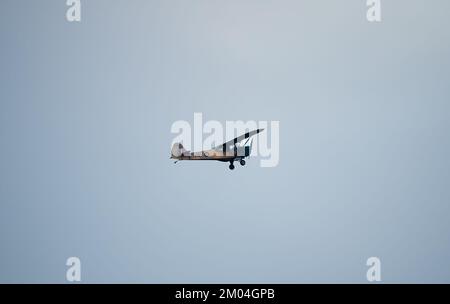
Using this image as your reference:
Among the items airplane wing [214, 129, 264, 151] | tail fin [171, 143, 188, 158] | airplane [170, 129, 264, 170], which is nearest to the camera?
airplane [170, 129, 264, 170]

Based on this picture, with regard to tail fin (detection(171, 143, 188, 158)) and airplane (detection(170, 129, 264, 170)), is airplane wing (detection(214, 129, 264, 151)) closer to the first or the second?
airplane (detection(170, 129, 264, 170))

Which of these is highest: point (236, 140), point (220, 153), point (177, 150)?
point (236, 140)

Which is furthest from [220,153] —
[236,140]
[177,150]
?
[236,140]

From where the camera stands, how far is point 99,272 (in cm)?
19838

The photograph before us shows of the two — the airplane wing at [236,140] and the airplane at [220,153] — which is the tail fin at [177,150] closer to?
the airplane at [220,153]

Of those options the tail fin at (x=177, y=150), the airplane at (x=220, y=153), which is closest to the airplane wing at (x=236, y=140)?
the airplane at (x=220, y=153)

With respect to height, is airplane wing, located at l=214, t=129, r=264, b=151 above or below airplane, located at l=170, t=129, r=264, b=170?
above

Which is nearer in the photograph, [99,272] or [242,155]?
[242,155]

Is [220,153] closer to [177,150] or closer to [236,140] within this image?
[177,150]

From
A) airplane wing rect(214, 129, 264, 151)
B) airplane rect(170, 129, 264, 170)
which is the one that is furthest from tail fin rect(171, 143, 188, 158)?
airplane wing rect(214, 129, 264, 151)
